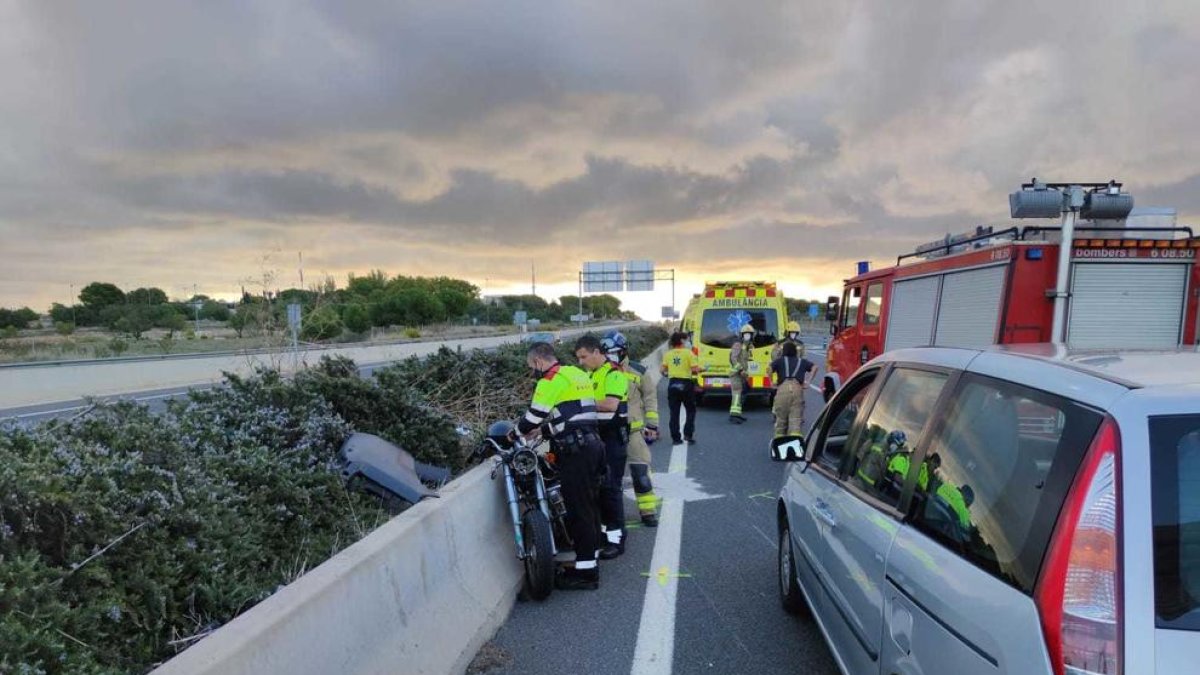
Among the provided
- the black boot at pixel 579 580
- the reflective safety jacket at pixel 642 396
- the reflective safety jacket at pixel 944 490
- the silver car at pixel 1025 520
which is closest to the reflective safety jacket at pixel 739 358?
the reflective safety jacket at pixel 642 396

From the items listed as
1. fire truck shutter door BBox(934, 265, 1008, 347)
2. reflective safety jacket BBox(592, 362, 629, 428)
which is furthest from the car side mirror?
fire truck shutter door BBox(934, 265, 1008, 347)

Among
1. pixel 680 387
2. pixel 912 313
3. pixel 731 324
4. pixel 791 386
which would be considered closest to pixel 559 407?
pixel 791 386

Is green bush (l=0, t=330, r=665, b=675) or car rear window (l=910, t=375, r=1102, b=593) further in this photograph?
green bush (l=0, t=330, r=665, b=675)

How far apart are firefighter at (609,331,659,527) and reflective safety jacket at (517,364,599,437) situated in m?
1.70

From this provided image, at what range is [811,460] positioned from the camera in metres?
3.85

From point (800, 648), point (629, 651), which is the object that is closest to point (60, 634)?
point (629, 651)

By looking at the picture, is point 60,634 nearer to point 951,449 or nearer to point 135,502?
point 135,502

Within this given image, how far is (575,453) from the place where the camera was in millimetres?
4629

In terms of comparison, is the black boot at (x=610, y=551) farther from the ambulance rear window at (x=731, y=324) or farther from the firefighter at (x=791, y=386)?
the ambulance rear window at (x=731, y=324)

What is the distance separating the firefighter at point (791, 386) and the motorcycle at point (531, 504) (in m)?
5.06

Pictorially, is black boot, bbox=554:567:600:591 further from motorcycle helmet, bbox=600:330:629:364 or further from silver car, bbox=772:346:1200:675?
motorcycle helmet, bbox=600:330:629:364

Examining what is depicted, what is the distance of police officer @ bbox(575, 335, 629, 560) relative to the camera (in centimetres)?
537

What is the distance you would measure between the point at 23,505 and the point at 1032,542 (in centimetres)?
341

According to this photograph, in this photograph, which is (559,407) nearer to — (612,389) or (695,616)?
(612,389)
